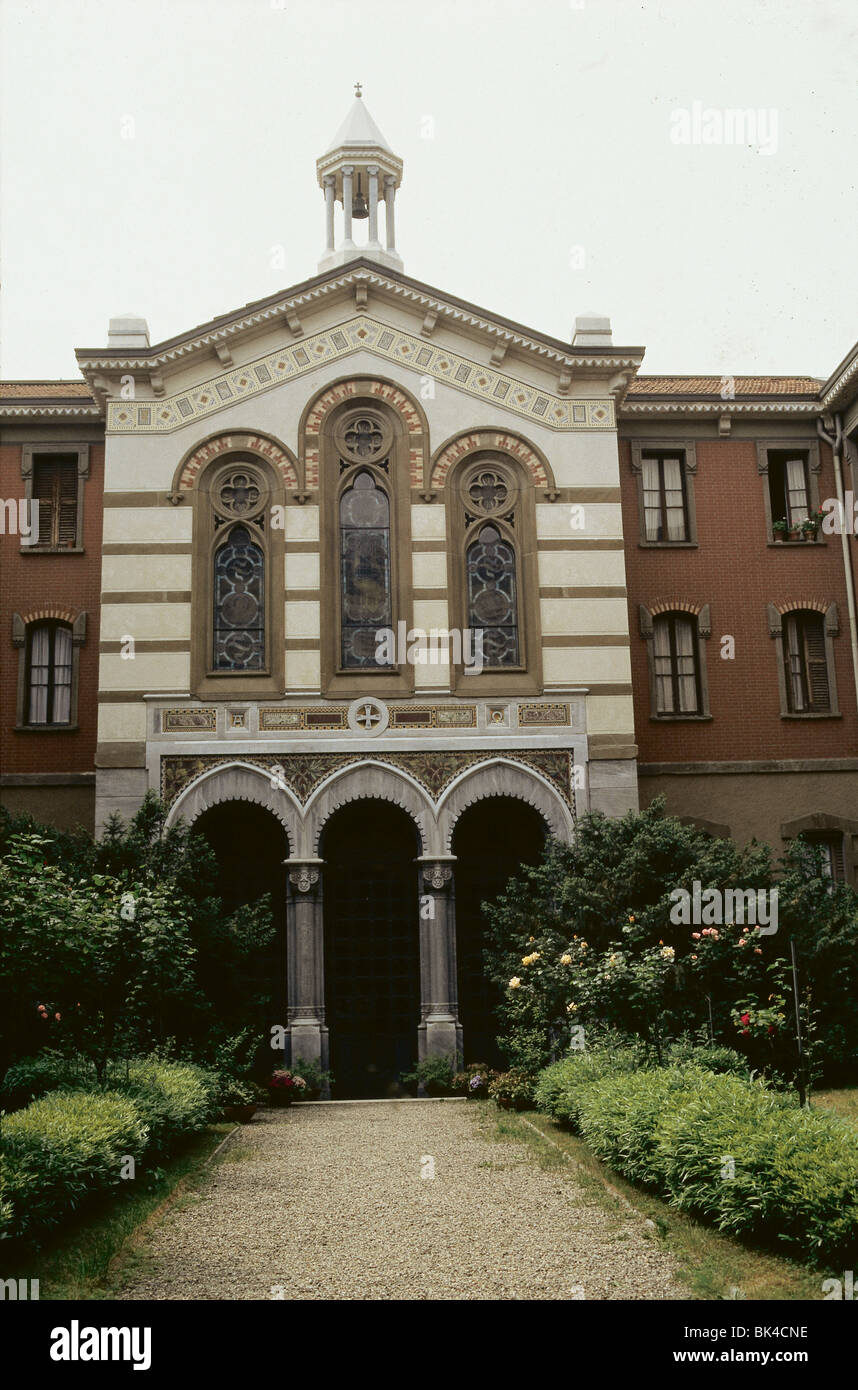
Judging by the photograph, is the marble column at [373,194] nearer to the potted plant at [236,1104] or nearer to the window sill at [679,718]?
the window sill at [679,718]

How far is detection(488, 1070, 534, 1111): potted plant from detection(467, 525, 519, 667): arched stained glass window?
824 cm

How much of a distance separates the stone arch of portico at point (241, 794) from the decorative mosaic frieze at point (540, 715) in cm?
455

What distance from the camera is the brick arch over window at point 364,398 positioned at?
88.8 ft

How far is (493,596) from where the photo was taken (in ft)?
88.5

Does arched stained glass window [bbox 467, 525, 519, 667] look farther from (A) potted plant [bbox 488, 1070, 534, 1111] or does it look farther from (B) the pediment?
(A) potted plant [bbox 488, 1070, 534, 1111]

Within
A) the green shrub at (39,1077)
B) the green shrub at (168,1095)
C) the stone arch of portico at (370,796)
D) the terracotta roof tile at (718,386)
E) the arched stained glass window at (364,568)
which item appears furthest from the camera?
the terracotta roof tile at (718,386)

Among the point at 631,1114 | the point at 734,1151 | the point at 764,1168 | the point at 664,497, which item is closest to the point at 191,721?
the point at 664,497

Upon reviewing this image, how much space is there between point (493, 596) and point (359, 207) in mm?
11264

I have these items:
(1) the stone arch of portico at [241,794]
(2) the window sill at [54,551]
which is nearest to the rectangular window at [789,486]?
(1) the stone arch of portico at [241,794]

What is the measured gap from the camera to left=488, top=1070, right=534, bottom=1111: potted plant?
20.9 metres

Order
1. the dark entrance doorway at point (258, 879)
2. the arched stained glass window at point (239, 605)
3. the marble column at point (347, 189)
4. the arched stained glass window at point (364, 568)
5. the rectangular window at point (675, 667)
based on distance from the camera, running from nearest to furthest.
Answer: the dark entrance doorway at point (258, 879) → the arched stained glass window at point (239, 605) → the arched stained glass window at point (364, 568) → the rectangular window at point (675, 667) → the marble column at point (347, 189)

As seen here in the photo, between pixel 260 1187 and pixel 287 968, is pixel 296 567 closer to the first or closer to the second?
pixel 287 968

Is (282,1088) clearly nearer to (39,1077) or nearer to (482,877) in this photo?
(482,877)

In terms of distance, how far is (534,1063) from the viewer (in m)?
22.2
